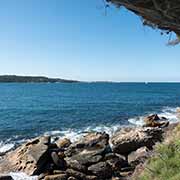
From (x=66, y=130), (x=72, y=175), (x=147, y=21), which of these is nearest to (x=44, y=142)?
(x=72, y=175)

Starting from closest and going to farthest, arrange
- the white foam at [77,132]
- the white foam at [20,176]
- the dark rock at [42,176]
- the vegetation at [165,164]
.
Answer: the vegetation at [165,164], the dark rock at [42,176], the white foam at [20,176], the white foam at [77,132]

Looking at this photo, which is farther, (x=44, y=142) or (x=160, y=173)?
(x=44, y=142)

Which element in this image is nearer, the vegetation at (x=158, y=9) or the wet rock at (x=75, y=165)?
the vegetation at (x=158, y=9)

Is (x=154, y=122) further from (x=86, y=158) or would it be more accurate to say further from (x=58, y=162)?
(x=58, y=162)

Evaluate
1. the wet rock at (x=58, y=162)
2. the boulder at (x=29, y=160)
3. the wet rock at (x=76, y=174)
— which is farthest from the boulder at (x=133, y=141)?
the boulder at (x=29, y=160)

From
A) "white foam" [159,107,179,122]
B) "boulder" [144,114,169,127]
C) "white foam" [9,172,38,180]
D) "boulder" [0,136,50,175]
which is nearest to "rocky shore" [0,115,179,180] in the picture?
"boulder" [0,136,50,175]

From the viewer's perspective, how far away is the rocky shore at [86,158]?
1728cm

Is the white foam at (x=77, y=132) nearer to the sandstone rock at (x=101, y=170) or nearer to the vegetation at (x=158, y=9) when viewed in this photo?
the sandstone rock at (x=101, y=170)

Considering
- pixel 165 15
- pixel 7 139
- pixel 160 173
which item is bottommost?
pixel 7 139

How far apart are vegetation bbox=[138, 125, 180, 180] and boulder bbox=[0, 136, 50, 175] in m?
11.2

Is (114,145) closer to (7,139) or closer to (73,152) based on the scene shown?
(73,152)

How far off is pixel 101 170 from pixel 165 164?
9.93m

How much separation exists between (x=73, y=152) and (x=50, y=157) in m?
1.45

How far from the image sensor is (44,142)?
2161cm
